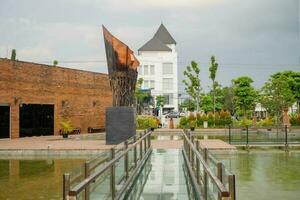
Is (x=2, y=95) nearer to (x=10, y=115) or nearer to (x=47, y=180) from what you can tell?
(x=10, y=115)

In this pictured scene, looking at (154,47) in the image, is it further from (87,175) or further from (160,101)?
(87,175)

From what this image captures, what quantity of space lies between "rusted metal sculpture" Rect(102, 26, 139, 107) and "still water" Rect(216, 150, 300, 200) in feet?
21.0

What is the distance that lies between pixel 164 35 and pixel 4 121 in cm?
8660

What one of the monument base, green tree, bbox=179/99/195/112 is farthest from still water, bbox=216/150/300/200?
green tree, bbox=179/99/195/112

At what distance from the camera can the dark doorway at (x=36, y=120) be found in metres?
32.3

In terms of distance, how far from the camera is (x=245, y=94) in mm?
66938

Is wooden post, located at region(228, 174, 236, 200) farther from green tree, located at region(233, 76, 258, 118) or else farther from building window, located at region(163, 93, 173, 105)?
building window, located at region(163, 93, 173, 105)

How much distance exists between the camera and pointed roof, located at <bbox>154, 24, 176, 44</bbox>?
11288 centimetres

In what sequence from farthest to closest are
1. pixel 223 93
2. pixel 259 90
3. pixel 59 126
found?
pixel 223 93 → pixel 259 90 → pixel 59 126

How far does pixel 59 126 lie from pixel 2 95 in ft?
22.5

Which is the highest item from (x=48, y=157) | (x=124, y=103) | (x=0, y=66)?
(x=0, y=66)

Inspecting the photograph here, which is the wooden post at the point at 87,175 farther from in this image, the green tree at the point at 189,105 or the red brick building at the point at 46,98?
the green tree at the point at 189,105

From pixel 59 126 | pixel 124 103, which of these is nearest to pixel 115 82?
pixel 124 103

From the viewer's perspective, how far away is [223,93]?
90.9 m
